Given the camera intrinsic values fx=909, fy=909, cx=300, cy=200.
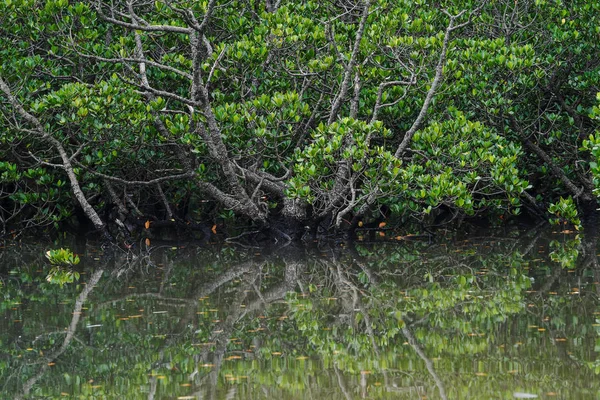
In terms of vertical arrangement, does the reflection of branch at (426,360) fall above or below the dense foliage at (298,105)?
below

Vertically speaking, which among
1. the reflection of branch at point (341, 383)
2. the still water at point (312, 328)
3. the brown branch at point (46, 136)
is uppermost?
the brown branch at point (46, 136)

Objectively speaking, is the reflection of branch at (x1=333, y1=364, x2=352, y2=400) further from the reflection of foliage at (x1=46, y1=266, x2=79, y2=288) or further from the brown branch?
the brown branch

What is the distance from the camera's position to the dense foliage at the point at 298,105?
14883 millimetres

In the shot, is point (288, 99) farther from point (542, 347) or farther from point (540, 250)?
point (542, 347)

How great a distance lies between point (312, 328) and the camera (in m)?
8.72

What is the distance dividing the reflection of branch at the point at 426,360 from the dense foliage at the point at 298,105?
6180mm

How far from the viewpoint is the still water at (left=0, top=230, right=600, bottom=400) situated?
6727mm

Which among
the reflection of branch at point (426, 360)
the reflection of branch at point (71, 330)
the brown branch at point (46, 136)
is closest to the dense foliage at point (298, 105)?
the brown branch at point (46, 136)

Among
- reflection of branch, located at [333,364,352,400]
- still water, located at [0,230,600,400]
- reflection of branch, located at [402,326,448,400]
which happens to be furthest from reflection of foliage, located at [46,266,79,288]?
reflection of branch, located at [333,364,352,400]

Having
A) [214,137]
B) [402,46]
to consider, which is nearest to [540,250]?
[402,46]

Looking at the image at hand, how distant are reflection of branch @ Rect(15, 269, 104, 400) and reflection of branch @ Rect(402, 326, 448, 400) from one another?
3.03 metres

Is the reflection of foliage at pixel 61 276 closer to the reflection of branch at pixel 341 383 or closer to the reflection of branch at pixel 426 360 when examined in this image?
the reflection of branch at pixel 426 360

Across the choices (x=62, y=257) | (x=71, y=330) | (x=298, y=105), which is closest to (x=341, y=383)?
(x=71, y=330)

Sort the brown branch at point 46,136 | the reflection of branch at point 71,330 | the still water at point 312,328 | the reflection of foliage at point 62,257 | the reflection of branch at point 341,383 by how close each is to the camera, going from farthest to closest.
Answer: the brown branch at point 46,136 < the reflection of foliage at point 62,257 < the reflection of branch at point 71,330 < the still water at point 312,328 < the reflection of branch at point 341,383
